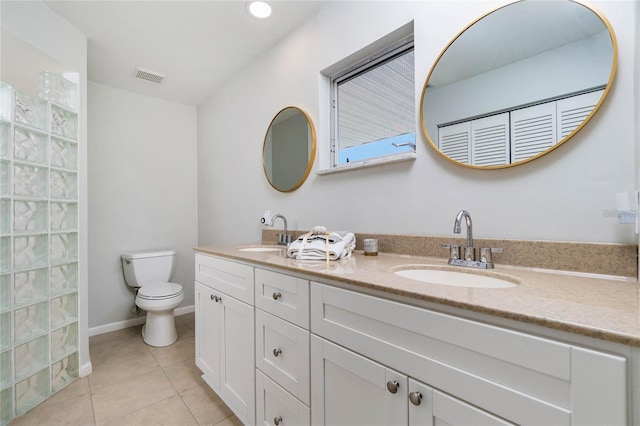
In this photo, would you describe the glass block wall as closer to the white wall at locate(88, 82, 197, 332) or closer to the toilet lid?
the toilet lid

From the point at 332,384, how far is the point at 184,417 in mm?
1106

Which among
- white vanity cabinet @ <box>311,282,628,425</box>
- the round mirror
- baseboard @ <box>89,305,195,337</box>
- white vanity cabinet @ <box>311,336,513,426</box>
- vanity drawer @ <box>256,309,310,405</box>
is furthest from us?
baseboard @ <box>89,305,195,337</box>

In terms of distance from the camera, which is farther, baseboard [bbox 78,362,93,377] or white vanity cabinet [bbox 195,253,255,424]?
baseboard [bbox 78,362,93,377]

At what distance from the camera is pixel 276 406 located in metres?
1.13

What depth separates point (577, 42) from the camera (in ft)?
2.97

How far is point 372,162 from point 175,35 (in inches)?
68.3

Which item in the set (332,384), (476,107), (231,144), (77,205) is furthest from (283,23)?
(332,384)

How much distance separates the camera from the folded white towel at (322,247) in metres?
1.22

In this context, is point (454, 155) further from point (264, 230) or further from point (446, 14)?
point (264, 230)

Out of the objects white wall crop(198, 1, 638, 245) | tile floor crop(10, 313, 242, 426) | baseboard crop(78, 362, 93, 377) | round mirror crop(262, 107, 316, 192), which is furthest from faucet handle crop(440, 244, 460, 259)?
baseboard crop(78, 362, 93, 377)

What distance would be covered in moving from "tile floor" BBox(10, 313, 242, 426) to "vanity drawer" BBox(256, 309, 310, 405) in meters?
0.59

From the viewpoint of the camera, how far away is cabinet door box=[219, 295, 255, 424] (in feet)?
4.18

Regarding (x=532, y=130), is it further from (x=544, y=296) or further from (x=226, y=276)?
(x=226, y=276)

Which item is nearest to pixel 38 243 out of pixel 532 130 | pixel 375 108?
pixel 375 108
